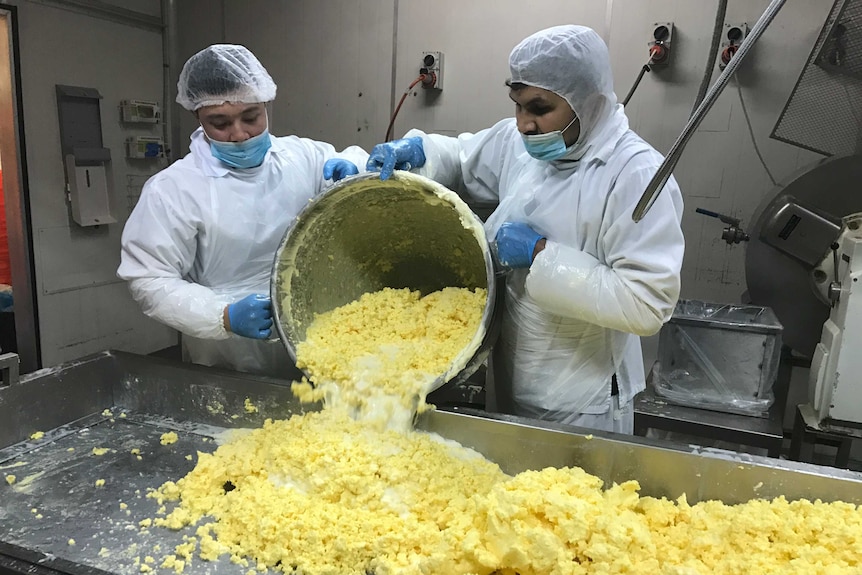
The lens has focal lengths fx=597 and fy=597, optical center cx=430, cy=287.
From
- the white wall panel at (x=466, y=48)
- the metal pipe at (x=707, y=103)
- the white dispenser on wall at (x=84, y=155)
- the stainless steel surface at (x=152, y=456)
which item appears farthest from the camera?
the white dispenser on wall at (x=84, y=155)

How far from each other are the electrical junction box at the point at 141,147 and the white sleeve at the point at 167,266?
2032 mm

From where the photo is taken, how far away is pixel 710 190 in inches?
103

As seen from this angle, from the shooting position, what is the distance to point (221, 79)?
1.53m

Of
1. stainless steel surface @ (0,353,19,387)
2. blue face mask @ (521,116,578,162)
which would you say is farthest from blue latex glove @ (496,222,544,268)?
stainless steel surface @ (0,353,19,387)

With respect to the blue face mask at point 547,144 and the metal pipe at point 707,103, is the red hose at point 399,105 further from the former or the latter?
the metal pipe at point 707,103

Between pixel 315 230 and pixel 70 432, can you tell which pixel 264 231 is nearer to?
pixel 315 230

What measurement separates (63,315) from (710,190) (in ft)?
10.7

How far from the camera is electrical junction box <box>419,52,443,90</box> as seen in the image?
9.59 feet

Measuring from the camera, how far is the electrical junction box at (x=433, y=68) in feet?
9.59

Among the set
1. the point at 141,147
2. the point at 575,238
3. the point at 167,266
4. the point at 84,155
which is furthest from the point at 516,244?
the point at 141,147

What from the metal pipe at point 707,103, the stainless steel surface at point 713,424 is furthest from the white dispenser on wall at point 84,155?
the metal pipe at point 707,103

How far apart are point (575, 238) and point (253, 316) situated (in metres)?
0.77

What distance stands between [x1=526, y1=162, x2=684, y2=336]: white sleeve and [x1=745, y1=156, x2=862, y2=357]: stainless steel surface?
1.26m

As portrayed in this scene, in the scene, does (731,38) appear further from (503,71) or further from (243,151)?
(243,151)
